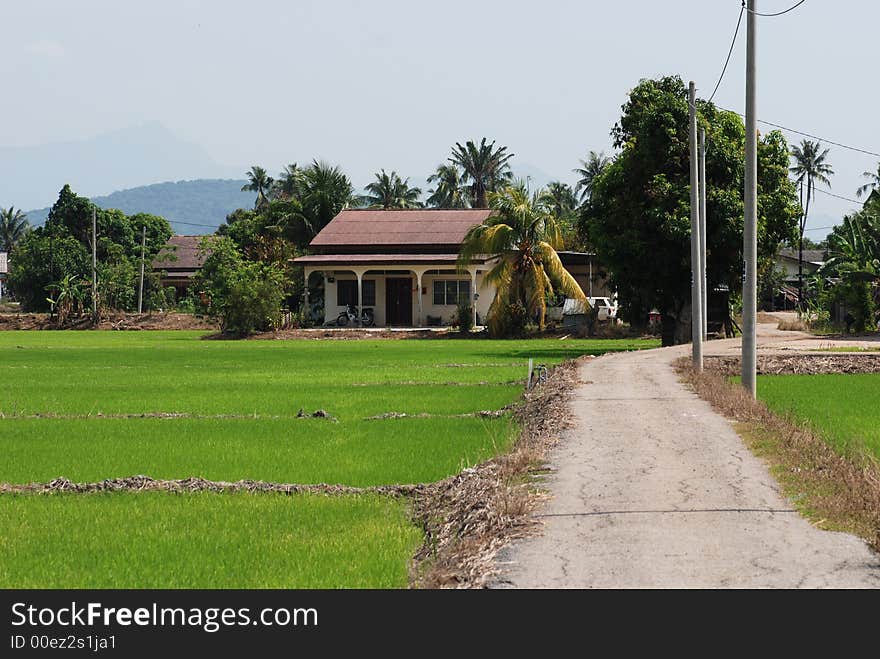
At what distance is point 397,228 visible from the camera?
60.8 meters

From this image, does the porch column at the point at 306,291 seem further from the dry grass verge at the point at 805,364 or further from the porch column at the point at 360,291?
the dry grass verge at the point at 805,364

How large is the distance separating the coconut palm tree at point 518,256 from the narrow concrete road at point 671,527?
114ft

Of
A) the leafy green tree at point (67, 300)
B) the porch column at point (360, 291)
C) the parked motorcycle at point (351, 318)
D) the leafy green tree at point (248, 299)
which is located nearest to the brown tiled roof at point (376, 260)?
the porch column at point (360, 291)

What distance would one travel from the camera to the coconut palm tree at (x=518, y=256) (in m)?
49.3

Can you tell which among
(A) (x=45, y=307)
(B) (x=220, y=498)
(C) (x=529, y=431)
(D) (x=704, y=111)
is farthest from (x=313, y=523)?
(A) (x=45, y=307)

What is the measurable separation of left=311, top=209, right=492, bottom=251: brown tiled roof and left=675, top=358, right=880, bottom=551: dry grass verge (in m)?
43.1

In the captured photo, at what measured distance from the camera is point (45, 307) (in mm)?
74438

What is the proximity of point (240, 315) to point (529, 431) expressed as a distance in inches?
1532

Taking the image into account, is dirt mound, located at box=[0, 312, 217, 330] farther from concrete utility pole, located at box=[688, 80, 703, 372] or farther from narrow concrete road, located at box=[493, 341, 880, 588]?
narrow concrete road, located at box=[493, 341, 880, 588]

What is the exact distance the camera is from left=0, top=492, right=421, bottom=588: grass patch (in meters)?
7.54

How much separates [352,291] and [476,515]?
50.4 m

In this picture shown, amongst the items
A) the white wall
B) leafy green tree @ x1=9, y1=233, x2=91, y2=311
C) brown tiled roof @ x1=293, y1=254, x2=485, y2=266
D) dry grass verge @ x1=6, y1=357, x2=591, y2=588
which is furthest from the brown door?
dry grass verge @ x1=6, y1=357, x2=591, y2=588
